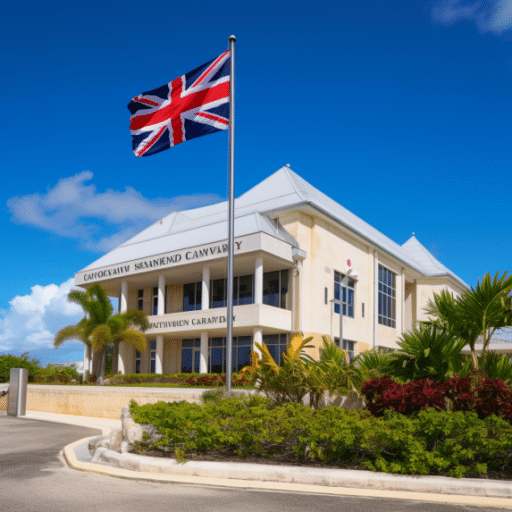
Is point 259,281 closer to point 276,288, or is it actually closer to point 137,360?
point 276,288

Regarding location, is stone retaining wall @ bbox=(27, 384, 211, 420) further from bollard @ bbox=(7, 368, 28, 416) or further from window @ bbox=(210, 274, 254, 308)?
window @ bbox=(210, 274, 254, 308)

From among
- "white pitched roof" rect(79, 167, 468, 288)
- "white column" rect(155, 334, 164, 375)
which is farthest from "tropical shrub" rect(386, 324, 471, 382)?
"white column" rect(155, 334, 164, 375)

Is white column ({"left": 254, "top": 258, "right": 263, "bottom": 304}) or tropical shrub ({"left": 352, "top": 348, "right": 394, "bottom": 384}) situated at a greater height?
white column ({"left": 254, "top": 258, "right": 263, "bottom": 304})

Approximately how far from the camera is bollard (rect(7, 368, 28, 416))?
71.1 ft

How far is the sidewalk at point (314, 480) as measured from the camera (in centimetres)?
721

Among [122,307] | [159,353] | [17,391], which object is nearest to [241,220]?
[159,353]

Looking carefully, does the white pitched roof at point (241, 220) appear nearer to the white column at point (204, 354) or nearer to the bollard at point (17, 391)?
the white column at point (204, 354)

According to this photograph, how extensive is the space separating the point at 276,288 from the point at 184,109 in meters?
18.7

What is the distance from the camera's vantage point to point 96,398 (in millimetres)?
22250

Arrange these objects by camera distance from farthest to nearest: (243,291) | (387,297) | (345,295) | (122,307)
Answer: (387,297)
(122,307)
(345,295)
(243,291)

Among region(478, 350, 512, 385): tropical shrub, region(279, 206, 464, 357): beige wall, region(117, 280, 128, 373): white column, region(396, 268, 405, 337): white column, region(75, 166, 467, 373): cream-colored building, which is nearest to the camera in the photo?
region(478, 350, 512, 385): tropical shrub

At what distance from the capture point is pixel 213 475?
8.38 meters

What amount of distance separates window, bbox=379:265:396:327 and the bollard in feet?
87.3

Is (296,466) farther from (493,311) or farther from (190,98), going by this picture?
(190,98)
